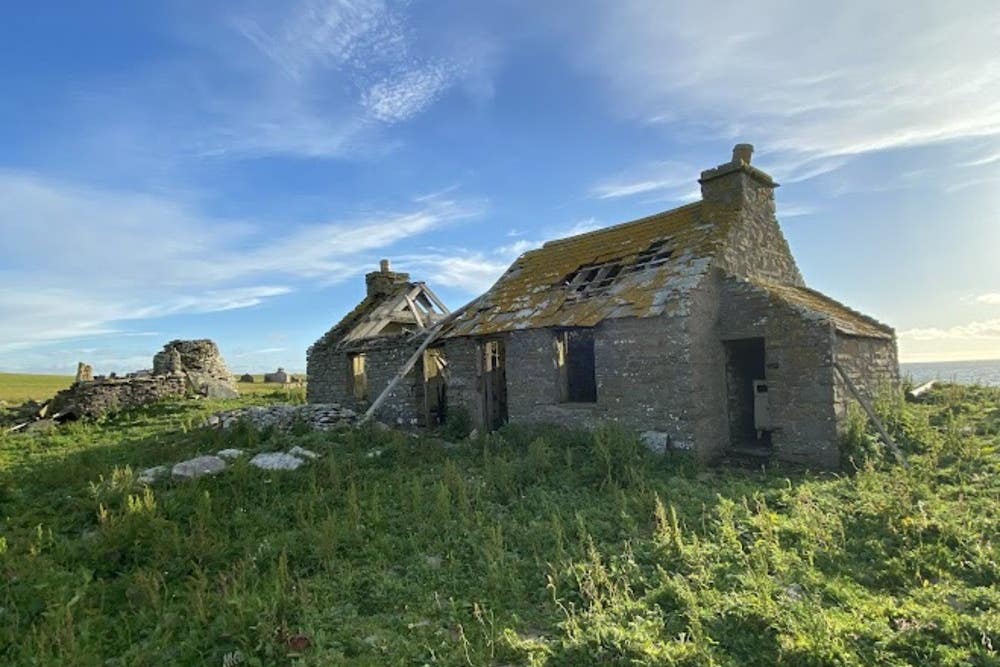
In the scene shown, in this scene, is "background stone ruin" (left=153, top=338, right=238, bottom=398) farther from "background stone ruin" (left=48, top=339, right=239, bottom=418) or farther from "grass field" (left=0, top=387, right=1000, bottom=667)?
"grass field" (left=0, top=387, right=1000, bottom=667)

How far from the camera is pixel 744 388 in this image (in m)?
12.9

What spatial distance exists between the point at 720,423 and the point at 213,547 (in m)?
9.67

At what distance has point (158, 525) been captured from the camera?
773cm

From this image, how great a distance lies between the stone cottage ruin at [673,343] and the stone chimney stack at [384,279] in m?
3.40

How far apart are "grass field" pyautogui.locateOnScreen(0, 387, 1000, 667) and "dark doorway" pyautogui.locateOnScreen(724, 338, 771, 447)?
2.07 m

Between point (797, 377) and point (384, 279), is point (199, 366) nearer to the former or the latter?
point (384, 279)

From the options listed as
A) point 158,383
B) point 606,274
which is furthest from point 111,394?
point 606,274

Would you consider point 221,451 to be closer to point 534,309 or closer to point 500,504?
point 500,504

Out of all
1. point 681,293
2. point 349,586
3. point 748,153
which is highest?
point 748,153

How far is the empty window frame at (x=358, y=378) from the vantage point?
19589 mm

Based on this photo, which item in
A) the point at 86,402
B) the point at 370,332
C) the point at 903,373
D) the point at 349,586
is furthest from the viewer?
the point at 86,402

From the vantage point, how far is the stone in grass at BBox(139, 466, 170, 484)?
10.1m

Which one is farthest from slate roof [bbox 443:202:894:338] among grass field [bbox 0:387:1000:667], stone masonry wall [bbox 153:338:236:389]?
stone masonry wall [bbox 153:338:236:389]

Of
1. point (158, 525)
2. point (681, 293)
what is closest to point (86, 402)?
point (158, 525)
